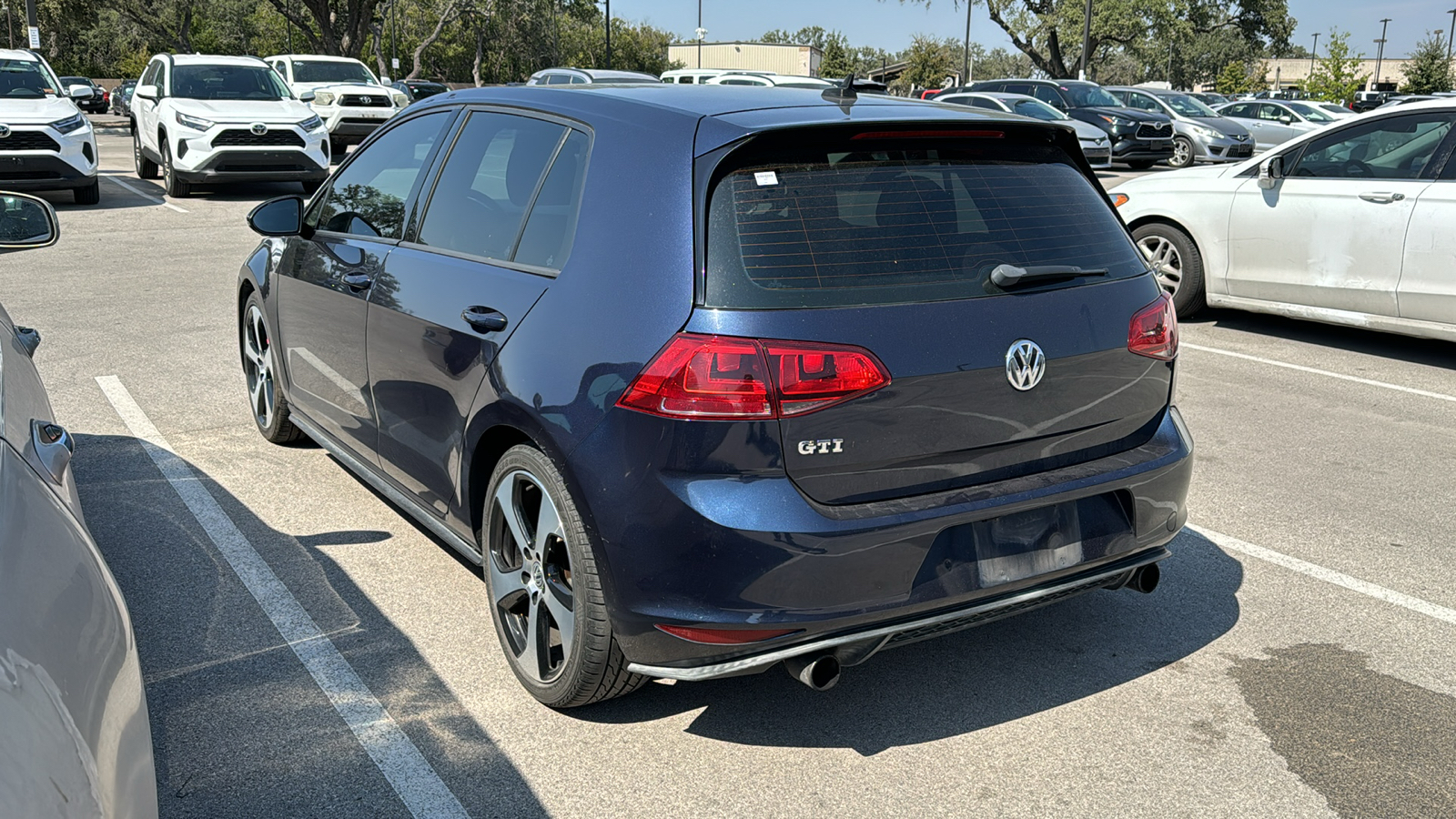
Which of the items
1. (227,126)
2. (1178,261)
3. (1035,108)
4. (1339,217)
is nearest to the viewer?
(1339,217)

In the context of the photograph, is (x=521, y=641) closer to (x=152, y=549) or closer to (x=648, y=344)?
(x=648, y=344)

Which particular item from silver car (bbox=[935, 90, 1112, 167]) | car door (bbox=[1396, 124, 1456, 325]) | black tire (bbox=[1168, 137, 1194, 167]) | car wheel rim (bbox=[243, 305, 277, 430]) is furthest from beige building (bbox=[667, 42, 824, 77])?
car wheel rim (bbox=[243, 305, 277, 430])

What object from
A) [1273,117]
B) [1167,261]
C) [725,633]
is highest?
[1273,117]

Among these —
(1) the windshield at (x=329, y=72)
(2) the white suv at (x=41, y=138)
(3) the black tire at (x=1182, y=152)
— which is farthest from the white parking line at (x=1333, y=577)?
(3) the black tire at (x=1182, y=152)

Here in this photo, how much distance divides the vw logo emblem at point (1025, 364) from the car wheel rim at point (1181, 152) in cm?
2398

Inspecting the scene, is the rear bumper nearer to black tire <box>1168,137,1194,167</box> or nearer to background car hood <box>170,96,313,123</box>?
background car hood <box>170,96,313,123</box>

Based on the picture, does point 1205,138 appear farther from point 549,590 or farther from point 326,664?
point 326,664

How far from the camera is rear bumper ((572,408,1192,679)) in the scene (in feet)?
9.27

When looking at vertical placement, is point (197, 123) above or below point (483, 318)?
above

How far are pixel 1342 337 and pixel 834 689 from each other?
6.77 metres

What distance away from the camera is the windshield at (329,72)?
23.5 metres

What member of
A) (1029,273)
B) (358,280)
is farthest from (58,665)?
(358,280)

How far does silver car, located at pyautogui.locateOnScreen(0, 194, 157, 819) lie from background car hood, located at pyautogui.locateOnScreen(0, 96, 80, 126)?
1435 centimetres

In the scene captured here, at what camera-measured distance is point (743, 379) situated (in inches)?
111
